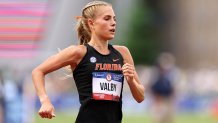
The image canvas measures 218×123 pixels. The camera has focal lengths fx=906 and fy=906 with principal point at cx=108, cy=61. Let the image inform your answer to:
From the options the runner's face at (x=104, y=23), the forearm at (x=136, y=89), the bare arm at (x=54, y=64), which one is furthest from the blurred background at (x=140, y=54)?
the forearm at (x=136, y=89)

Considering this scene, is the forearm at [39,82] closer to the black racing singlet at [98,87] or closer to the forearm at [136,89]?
the black racing singlet at [98,87]

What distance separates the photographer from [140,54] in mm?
62844

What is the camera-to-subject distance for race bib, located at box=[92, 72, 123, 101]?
27.2ft

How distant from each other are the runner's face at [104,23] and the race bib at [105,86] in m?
0.37

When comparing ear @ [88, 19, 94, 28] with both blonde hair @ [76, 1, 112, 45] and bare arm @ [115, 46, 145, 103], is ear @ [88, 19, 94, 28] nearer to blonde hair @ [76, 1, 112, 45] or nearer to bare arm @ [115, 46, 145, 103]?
blonde hair @ [76, 1, 112, 45]

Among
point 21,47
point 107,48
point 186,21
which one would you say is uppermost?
point 107,48

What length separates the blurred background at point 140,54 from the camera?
1409 cm

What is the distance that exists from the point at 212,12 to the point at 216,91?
29.6m

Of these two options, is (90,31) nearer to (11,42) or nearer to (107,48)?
(107,48)

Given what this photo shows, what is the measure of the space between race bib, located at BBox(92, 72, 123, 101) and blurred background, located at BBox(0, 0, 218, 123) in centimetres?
39

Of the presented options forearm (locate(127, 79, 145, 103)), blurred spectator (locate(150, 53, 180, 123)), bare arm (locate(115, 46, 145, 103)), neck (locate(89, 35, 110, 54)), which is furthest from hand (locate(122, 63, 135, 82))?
blurred spectator (locate(150, 53, 180, 123))

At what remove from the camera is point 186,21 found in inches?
2832

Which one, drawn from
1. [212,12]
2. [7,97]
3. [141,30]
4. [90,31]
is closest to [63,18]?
[141,30]

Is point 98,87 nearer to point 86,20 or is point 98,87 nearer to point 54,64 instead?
point 54,64
